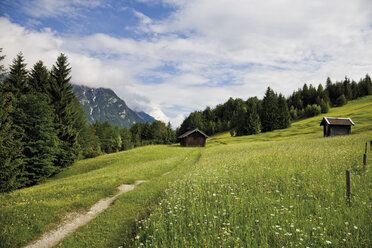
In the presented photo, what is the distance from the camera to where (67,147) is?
33.2m

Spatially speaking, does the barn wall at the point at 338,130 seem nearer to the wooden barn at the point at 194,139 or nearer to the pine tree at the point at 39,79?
the wooden barn at the point at 194,139

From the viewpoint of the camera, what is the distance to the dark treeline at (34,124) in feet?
62.7

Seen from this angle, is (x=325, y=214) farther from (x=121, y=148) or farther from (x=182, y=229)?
(x=121, y=148)

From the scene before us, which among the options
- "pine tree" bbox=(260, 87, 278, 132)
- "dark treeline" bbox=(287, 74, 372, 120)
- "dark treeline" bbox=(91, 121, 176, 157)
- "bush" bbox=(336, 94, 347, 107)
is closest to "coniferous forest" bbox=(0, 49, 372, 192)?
"dark treeline" bbox=(91, 121, 176, 157)

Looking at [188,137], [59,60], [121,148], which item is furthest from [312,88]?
[59,60]

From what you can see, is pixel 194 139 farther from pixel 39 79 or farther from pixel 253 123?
pixel 39 79

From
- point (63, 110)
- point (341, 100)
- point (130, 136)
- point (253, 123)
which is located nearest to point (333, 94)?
point (341, 100)

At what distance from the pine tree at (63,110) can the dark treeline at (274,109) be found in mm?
73561

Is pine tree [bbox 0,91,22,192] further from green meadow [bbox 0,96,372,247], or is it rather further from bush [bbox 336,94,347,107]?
bush [bbox 336,94,347,107]

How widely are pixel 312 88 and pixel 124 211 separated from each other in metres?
143

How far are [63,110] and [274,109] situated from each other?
85597 millimetres

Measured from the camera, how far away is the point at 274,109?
88.0 m

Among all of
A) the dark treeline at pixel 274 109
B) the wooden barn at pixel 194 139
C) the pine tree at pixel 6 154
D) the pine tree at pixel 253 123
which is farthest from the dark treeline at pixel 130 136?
the pine tree at pixel 6 154

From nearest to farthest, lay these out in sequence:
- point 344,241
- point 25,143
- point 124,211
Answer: point 344,241 → point 124,211 → point 25,143
